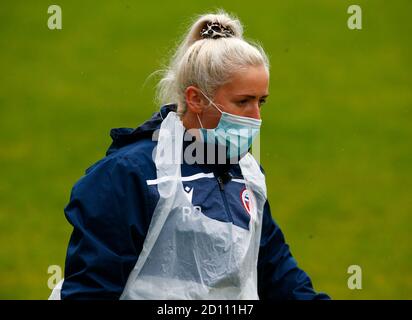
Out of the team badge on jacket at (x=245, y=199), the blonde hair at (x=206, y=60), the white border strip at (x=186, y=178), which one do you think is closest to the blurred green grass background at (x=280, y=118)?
the blonde hair at (x=206, y=60)

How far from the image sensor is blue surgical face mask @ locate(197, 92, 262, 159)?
417 cm

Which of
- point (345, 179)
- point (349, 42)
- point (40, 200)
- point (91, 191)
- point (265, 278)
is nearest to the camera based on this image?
point (91, 191)

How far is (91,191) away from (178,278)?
0.50 metres

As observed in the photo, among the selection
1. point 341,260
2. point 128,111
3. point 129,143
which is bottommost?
point 341,260

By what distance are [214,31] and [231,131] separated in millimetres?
479

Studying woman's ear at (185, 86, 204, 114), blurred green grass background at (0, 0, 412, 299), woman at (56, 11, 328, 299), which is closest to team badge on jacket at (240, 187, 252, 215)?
woman at (56, 11, 328, 299)

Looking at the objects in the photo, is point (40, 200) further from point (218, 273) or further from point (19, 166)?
point (218, 273)

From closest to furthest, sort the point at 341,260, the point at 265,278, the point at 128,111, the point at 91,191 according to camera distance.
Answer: the point at 91,191, the point at 265,278, the point at 341,260, the point at 128,111

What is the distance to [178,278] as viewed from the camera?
3908 millimetres

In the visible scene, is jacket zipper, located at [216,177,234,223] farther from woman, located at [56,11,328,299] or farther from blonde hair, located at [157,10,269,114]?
blonde hair, located at [157,10,269,114]

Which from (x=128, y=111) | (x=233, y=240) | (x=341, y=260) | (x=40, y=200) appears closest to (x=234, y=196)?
(x=233, y=240)

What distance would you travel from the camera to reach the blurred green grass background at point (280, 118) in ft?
32.9

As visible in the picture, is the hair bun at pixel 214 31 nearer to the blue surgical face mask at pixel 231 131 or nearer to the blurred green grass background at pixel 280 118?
the blue surgical face mask at pixel 231 131

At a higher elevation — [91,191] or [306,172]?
[91,191]
